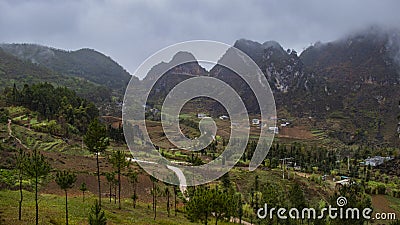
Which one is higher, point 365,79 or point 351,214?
point 365,79

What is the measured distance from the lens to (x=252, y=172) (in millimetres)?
55562

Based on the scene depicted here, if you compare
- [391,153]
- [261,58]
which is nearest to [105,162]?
[391,153]

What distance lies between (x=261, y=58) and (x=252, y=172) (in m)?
138

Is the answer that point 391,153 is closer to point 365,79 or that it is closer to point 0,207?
point 0,207

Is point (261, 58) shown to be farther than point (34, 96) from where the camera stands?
Yes

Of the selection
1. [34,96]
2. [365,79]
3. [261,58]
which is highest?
[261,58]

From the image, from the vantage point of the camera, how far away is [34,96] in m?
68.1

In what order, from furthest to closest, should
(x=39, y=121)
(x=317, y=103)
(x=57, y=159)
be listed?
(x=317, y=103)
(x=39, y=121)
(x=57, y=159)

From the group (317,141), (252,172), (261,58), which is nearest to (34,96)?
(252,172)

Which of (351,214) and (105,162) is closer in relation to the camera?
(351,214)

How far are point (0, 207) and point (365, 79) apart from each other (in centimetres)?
18074

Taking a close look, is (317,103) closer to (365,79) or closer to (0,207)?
(365,79)

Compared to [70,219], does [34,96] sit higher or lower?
higher

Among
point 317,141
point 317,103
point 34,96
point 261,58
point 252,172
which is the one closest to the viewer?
point 252,172
